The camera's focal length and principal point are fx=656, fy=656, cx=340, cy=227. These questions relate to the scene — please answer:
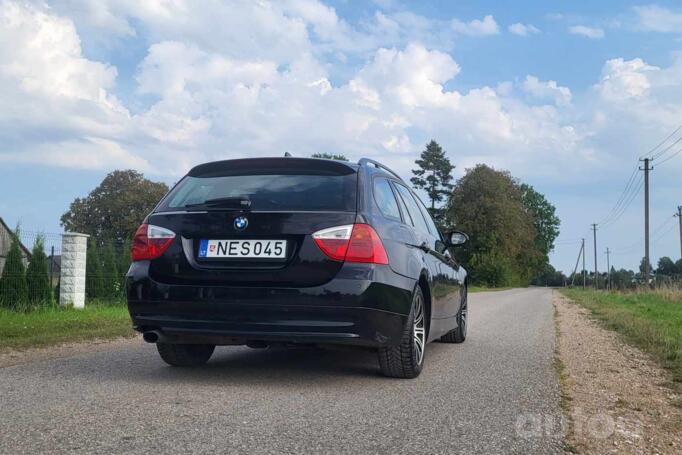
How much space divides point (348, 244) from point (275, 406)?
1161 millimetres

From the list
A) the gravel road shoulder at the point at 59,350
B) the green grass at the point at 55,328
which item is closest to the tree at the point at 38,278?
the green grass at the point at 55,328

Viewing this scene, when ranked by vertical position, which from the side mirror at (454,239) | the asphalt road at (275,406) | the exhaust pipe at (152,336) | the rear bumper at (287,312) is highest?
the side mirror at (454,239)

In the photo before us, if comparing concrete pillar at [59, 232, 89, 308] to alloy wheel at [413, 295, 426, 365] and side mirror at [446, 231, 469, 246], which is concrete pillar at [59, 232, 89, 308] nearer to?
side mirror at [446, 231, 469, 246]

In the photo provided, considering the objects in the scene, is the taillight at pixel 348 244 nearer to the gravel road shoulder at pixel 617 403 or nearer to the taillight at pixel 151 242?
the taillight at pixel 151 242

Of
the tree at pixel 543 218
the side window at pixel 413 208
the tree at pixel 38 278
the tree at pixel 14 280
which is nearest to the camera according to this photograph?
the side window at pixel 413 208

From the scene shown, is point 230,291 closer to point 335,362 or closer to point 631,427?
point 335,362

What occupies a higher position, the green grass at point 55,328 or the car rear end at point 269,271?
the car rear end at point 269,271

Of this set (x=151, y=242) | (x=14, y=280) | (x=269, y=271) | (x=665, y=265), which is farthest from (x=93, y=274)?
(x=665, y=265)

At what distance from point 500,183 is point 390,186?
65.0 metres

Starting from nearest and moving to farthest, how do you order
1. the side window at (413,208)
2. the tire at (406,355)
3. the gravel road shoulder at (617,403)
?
1. the gravel road shoulder at (617,403)
2. the tire at (406,355)
3. the side window at (413,208)

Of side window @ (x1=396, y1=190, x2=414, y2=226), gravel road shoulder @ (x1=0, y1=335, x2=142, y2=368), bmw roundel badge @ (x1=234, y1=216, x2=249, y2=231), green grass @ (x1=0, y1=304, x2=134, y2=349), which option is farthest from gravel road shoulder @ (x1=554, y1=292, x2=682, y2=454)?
green grass @ (x1=0, y1=304, x2=134, y2=349)

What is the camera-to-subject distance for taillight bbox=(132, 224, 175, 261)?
465 centimetres

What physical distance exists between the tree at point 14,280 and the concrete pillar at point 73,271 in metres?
0.75

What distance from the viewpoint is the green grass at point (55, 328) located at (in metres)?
6.96
